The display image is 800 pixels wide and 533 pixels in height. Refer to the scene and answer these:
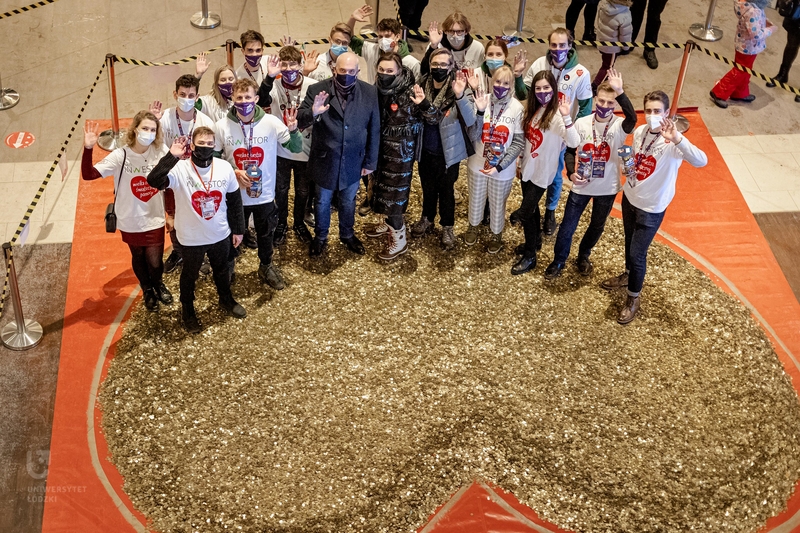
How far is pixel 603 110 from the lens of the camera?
733cm

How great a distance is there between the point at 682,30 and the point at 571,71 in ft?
13.2

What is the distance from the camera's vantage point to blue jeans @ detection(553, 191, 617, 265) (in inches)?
309

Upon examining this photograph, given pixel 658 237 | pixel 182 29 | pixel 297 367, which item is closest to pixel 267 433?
pixel 297 367

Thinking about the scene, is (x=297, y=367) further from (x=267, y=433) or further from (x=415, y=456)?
(x=415, y=456)

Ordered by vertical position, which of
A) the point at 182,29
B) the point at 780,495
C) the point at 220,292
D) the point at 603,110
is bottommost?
the point at 780,495

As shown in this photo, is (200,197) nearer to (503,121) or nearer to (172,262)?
(172,262)

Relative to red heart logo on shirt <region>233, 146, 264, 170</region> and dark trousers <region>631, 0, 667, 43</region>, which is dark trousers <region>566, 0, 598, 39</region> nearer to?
dark trousers <region>631, 0, 667, 43</region>

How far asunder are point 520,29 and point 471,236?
13.2 ft

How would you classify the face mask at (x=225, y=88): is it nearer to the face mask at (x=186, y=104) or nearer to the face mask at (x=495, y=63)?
the face mask at (x=186, y=104)

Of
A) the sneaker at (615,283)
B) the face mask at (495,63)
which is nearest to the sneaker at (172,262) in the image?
the face mask at (495,63)

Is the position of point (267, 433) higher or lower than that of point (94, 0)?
lower

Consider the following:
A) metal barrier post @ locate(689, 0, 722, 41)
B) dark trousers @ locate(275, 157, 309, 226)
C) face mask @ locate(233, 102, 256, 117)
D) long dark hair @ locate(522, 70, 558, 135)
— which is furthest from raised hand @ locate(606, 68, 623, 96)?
metal barrier post @ locate(689, 0, 722, 41)

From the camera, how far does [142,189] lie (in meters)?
7.21

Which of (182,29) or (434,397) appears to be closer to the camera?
(434,397)
